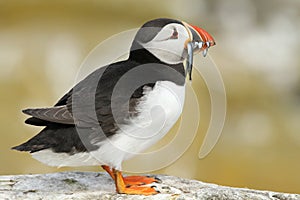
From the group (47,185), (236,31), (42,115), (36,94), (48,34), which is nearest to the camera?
(42,115)

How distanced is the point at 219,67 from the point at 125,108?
6311 mm

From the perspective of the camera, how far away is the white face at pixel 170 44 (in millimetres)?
3977

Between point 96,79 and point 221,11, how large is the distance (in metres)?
8.61

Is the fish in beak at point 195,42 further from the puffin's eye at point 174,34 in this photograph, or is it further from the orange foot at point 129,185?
the orange foot at point 129,185

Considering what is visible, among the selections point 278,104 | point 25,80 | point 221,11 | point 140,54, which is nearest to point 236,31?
point 221,11

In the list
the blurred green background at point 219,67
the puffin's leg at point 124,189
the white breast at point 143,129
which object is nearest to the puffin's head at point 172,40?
the white breast at point 143,129

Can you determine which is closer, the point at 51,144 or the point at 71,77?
the point at 51,144

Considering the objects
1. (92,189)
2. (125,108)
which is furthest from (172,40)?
(92,189)

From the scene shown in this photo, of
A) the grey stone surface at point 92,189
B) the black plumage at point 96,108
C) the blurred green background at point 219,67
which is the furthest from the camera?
the blurred green background at point 219,67

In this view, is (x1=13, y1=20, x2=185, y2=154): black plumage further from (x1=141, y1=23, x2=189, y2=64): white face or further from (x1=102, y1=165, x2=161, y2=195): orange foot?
(x1=102, y1=165, x2=161, y2=195): orange foot

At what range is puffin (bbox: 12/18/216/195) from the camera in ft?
13.0

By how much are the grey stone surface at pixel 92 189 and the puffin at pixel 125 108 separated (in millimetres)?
219

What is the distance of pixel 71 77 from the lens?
29.9ft

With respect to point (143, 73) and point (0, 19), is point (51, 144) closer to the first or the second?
point (143, 73)
